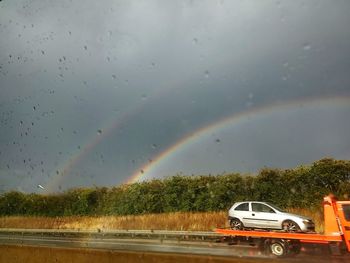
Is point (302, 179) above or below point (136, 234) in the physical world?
above

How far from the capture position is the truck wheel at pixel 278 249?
1380cm

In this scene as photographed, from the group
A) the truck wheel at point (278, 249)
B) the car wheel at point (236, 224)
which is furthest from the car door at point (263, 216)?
the truck wheel at point (278, 249)

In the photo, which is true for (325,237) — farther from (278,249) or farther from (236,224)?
(236,224)

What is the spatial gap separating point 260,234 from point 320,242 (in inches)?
75.4

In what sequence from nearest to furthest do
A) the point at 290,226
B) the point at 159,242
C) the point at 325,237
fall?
the point at 325,237 < the point at 290,226 < the point at 159,242

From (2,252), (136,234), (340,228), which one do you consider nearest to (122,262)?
(2,252)

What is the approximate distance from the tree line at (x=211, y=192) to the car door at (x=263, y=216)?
352 inches

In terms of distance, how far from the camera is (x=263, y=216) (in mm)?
18109

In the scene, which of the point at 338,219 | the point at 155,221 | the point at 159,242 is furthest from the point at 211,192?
the point at 338,219

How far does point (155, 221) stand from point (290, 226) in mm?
14389

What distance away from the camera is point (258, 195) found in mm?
28594

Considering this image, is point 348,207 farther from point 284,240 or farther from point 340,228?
point 284,240

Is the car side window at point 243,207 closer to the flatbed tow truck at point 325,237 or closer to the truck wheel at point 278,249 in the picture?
the flatbed tow truck at point 325,237

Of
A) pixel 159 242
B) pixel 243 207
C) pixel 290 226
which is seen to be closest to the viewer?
pixel 290 226
